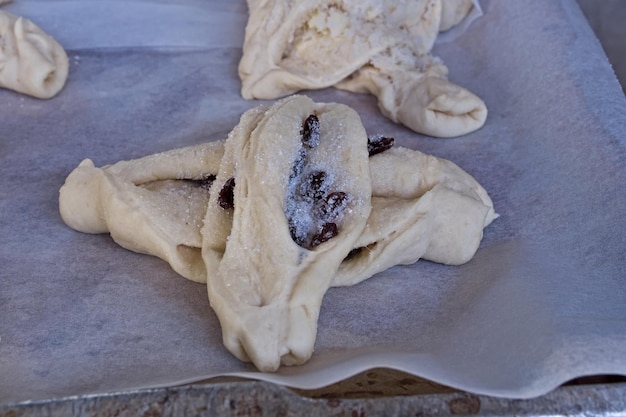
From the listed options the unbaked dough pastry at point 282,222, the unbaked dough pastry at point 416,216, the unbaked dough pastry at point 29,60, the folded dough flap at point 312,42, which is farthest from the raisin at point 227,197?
the unbaked dough pastry at point 29,60

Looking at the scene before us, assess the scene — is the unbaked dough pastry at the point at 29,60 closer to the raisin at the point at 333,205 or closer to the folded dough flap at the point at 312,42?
the folded dough flap at the point at 312,42

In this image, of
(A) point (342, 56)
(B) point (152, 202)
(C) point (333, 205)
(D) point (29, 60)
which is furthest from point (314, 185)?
(D) point (29, 60)

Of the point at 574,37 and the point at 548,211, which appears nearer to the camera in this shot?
the point at 548,211

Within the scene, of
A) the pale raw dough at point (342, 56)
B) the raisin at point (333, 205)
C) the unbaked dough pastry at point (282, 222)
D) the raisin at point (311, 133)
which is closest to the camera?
the unbaked dough pastry at point (282, 222)

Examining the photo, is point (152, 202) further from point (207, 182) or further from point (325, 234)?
point (325, 234)

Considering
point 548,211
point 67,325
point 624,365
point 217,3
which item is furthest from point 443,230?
point 217,3

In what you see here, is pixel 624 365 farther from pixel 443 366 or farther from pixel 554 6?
pixel 554 6

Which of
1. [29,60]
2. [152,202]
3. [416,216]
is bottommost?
[29,60]
